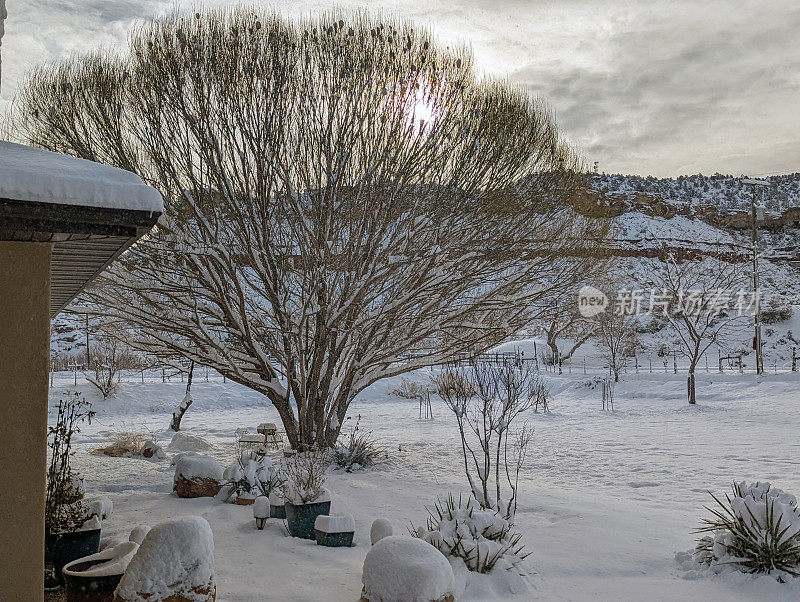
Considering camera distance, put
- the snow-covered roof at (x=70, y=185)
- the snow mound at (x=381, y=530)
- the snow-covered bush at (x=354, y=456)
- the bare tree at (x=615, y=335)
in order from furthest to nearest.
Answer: the bare tree at (x=615, y=335) → the snow-covered bush at (x=354, y=456) → the snow mound at (x=381, y=530) → the snow-covered roof at (x=70, y=185)

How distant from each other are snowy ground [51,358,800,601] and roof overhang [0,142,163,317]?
2.87 m

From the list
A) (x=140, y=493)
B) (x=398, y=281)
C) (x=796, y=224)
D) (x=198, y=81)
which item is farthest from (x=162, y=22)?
(x=796, y=224)

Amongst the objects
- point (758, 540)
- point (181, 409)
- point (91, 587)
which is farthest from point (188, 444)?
point (758, 540)

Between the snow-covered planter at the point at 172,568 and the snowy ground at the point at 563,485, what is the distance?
92cm

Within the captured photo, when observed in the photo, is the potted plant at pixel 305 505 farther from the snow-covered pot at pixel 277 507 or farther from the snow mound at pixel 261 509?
the snow-covered pot at pixel 277 507

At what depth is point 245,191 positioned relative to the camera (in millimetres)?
10664

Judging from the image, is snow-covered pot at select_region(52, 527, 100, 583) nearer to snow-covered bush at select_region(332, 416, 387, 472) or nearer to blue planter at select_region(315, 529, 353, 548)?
blue planter at select_region(315, 529, 353, 548)

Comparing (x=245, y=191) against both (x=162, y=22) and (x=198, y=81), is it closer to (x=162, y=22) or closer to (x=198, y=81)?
(x=198, y=81)

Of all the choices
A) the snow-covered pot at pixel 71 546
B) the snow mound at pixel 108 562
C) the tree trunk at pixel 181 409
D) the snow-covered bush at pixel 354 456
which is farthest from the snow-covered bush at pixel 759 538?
the tree trunk at pixel 181 409

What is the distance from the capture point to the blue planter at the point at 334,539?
6125 millimetres

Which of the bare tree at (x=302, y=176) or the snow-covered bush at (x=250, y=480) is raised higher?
the bare tree at (x=302, y=176)

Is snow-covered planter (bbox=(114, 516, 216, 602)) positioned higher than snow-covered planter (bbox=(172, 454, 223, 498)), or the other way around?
snow-covered planter (bbox=(114, 516, 216, 602))

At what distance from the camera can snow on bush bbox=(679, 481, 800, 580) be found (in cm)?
538

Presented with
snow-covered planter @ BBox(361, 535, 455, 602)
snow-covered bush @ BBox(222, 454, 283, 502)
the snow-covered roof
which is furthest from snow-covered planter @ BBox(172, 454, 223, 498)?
the snow-covered roof
